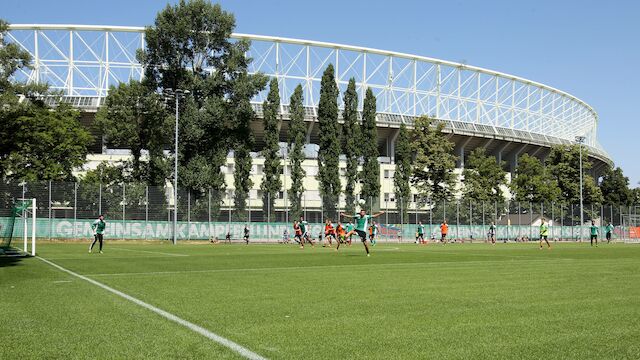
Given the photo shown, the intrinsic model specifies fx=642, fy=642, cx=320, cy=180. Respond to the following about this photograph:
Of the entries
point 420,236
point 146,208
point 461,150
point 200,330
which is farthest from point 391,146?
point 200,330

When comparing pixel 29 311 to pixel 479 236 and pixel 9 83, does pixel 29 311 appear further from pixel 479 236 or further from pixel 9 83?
pixel 479 236

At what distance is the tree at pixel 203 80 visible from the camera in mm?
53969

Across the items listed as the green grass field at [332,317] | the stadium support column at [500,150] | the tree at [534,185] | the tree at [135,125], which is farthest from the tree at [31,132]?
the stadium support column at [500,150]

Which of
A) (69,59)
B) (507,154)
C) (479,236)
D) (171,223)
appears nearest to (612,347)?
(171,223)

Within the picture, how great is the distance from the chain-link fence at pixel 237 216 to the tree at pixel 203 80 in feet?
10.4

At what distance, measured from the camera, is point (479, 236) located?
62750mm

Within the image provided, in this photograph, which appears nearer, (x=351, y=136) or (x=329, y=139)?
(x=329, y=139)

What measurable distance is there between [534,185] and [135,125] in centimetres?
5043

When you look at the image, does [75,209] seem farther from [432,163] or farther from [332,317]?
[432,163]

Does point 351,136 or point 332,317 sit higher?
point 351,136

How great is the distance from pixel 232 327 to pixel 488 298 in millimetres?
4791

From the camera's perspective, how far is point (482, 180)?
3140 inches

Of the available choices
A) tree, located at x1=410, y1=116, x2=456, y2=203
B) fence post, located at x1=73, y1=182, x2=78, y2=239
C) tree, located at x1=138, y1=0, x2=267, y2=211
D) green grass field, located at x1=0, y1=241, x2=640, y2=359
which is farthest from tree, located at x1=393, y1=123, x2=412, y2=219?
green grass field, located at x1=0, y1=241, x2=640, y2=359

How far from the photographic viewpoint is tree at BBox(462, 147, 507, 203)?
78250mm
